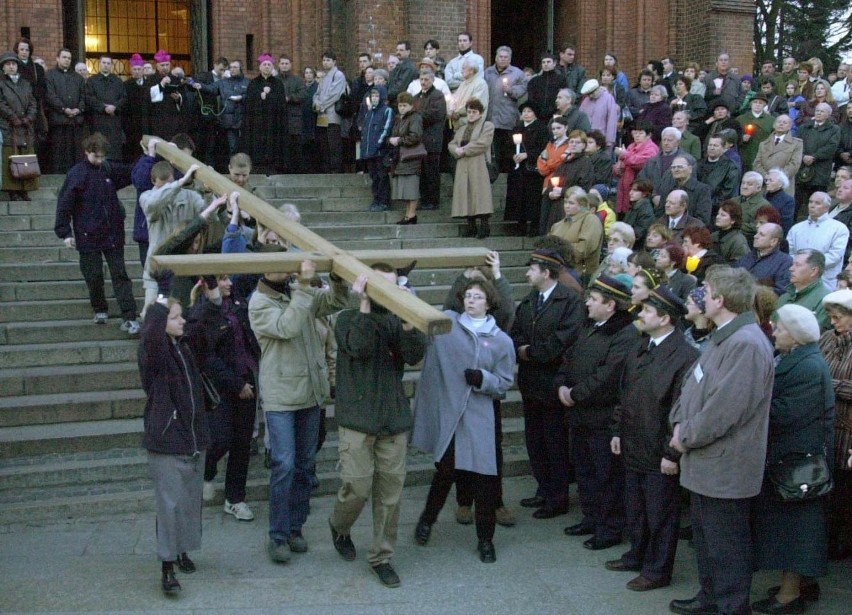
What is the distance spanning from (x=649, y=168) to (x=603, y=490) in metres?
5.47

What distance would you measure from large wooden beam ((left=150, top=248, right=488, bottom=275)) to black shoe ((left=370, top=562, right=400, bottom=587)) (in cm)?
191

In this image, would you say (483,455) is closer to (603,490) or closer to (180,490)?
(603,490)

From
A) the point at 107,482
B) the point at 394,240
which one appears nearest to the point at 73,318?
the point at 107,482

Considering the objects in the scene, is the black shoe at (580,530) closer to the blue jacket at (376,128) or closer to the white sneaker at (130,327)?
the white sneaker at (130,327)

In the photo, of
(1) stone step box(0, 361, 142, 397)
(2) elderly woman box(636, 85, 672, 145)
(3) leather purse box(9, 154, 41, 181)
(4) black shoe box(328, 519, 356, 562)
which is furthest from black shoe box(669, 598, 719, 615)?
(2) elderly woman box(636, 85, 672, 145)

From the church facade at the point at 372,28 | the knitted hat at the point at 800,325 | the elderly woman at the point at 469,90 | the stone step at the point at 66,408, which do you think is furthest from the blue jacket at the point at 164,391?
the church facade at the point at 372,28

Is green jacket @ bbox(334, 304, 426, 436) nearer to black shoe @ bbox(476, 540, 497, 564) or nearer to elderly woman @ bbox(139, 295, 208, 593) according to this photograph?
elderly woman @ bbox(139, 295, 208, 593)

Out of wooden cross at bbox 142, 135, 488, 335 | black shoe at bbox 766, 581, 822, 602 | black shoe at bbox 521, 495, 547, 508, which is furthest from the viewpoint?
black shoe at bbox 521, 495, 547, 508

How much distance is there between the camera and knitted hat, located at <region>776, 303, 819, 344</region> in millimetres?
6129

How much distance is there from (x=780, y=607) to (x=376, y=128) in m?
8.57

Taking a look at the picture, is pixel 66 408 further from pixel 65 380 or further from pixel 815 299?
pixel 815 299

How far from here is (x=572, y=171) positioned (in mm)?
11633

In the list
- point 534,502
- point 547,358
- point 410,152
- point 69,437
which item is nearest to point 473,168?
point 410,152

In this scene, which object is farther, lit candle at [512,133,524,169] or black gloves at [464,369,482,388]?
lit candle at [512,133,524,169]
